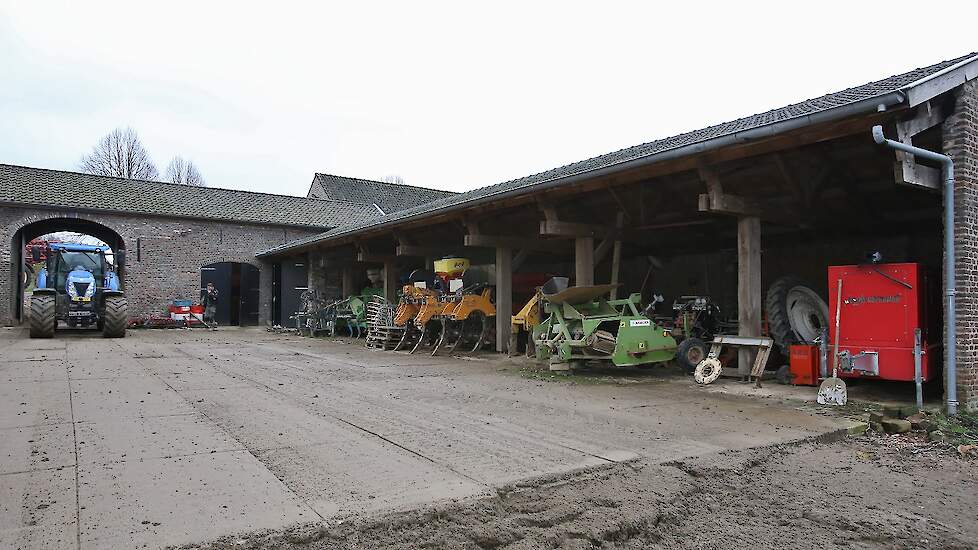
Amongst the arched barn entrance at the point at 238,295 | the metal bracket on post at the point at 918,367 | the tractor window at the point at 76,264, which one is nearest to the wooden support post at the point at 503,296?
the metal bracket on post at the point at 918,367

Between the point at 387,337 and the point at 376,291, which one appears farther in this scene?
the point at 376,291

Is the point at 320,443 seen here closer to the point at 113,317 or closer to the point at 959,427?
the point at 959,427

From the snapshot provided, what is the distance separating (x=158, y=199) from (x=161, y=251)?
2.43 meters

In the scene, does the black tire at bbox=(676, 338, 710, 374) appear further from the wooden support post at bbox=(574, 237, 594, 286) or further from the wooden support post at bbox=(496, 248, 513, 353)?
the wooden support post at bbox=(496, 248, 513, 353)

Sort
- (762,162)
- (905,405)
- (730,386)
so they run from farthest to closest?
(762,162) < (730,386) < (905,405)

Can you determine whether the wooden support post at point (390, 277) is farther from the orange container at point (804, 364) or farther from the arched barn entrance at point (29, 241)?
the orange container at point (804, 364)

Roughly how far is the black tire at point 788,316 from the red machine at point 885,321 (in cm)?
140

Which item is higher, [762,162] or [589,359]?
[762,162]

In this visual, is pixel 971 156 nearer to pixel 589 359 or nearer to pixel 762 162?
pixel 762 162

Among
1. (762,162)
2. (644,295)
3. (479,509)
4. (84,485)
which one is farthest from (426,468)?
(644,295)

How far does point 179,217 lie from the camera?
81.5 feet

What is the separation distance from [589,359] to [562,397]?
7.49 ft

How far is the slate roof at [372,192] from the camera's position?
37.7m

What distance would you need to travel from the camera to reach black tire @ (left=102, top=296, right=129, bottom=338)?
1736cm
